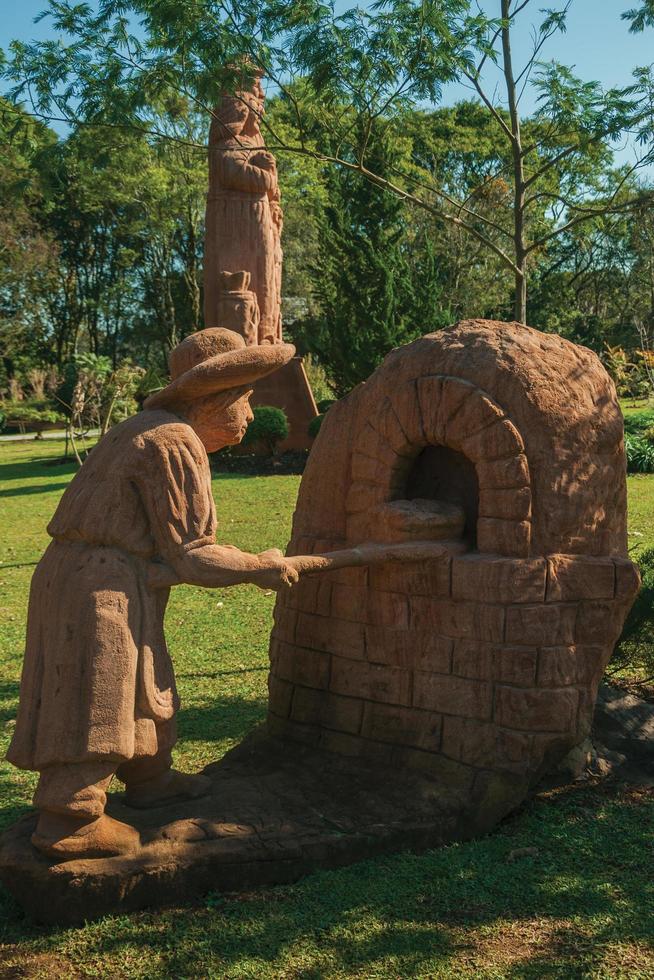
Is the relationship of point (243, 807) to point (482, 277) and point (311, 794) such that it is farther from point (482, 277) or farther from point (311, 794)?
point (482, 277)

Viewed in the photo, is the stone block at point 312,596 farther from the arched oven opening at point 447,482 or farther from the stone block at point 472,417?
the stone block at point 472,417

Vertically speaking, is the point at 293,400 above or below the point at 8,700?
above

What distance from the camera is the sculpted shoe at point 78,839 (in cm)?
334

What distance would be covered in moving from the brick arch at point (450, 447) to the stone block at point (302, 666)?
658 mm

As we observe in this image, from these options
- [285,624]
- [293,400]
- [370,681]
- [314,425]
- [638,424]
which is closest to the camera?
[370,681]

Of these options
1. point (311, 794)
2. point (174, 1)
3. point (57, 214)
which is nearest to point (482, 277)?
point (57, 214)

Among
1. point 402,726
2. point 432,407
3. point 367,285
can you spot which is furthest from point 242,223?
point 402,726

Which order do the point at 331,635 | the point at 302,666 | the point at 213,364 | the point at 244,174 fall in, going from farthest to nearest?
the point at 244,174 < the point at 302,666 < the point at 331,635 < the point at 213,364

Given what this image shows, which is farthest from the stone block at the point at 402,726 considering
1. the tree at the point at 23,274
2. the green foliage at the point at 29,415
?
the green foliage at the point at 29,415

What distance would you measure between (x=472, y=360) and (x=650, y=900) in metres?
2.43

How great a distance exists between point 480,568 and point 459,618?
260 millimetres

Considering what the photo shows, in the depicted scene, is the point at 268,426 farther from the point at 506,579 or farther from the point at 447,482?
the point at 506,579

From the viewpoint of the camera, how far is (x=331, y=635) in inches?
177

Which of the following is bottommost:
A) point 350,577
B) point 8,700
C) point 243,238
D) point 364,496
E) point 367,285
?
point 8,700
